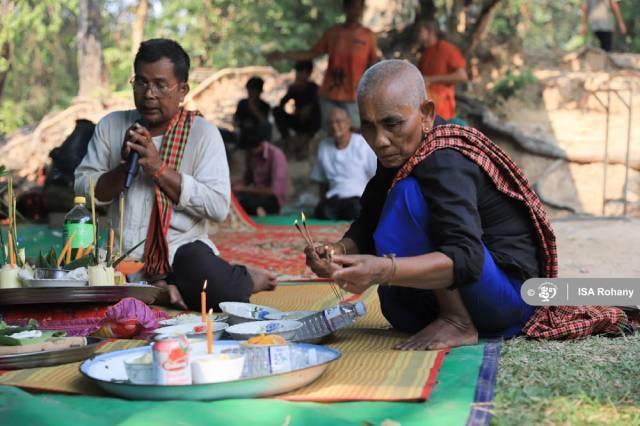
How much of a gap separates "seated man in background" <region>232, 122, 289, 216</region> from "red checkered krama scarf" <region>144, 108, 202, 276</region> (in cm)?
557

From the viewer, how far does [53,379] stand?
94.4 inches

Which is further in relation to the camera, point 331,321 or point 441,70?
point 441,70

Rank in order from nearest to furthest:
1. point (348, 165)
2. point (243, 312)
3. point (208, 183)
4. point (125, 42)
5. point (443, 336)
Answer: point (443, 336) → point (243, 312) → point (208, 183) → point (348, 165) → point (125, 42)

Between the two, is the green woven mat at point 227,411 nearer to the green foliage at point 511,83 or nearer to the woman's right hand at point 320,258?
the woman's right hand at point 320,258

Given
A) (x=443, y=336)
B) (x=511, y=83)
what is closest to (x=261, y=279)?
(x=443, y=336)

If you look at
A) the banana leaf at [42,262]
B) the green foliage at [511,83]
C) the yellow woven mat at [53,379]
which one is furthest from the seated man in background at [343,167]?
the yellow woven mat at [53,379]

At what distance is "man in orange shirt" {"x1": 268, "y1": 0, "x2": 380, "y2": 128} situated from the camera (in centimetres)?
922

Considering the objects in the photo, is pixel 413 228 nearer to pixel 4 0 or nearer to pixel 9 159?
pixel 4 0

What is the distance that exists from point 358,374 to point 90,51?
13.5 metres

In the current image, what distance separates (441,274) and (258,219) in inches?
260

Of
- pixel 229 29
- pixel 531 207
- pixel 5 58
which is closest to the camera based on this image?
pixel 531 207

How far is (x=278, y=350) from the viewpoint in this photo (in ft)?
7.41

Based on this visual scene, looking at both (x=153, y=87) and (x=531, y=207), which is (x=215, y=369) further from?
(x=153, y=87)

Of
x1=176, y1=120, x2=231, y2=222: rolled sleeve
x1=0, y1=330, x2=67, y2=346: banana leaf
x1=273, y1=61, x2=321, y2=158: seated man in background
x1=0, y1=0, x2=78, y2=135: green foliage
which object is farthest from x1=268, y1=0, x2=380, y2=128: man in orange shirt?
x1=0, y1=0, x2=78, y2=135: green foliage
